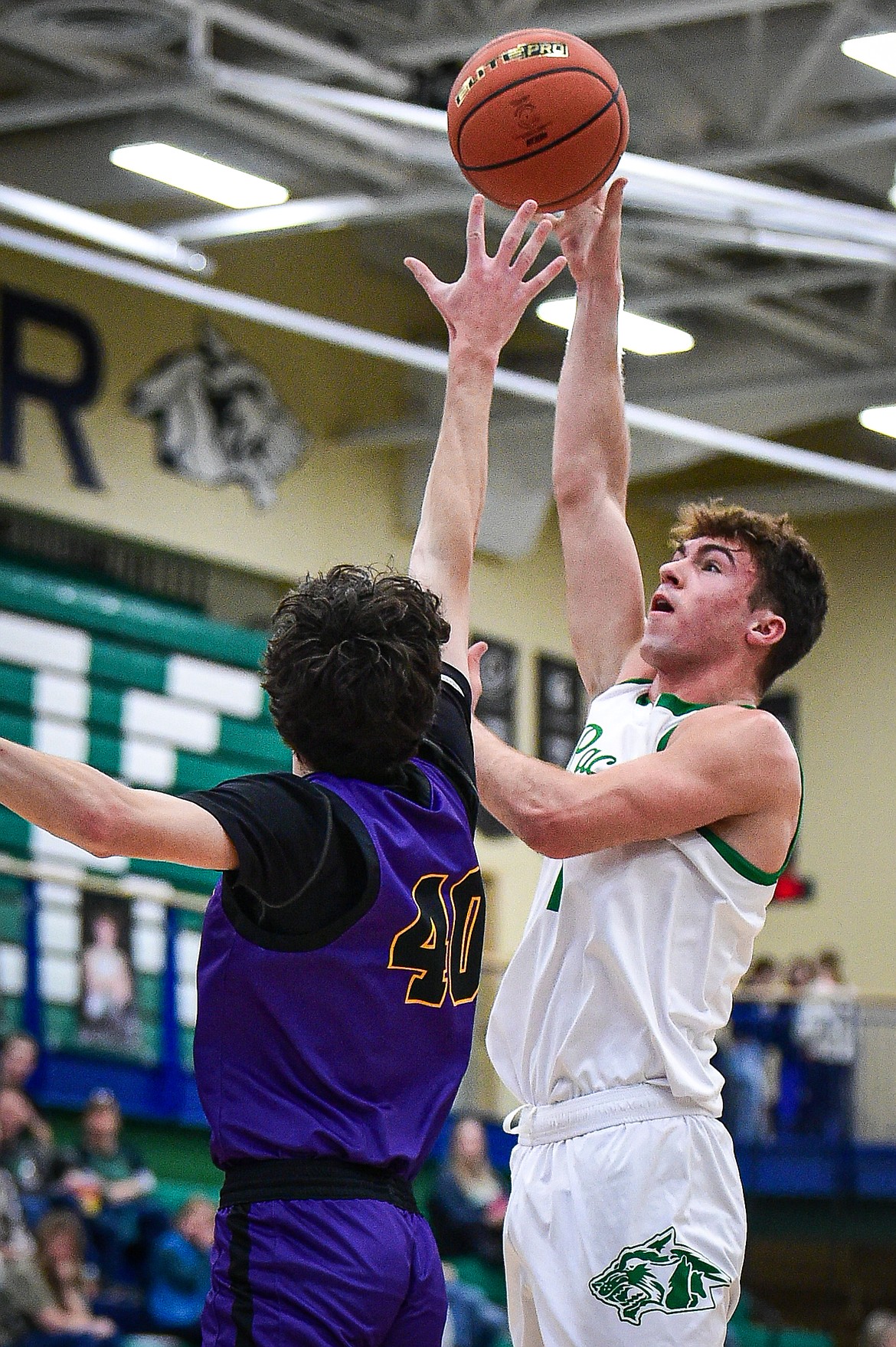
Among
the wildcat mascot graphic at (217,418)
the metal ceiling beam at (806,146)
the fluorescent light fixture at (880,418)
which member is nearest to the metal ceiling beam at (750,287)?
the fluorescent light fixture at (880,418)

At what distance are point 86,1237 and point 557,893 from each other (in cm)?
730

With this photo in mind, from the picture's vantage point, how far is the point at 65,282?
1477 cm

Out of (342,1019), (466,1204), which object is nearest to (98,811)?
(342,1019)

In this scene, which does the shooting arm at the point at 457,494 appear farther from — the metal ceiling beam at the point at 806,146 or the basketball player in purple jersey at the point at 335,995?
the metal ceiling beam at the point at 806,146

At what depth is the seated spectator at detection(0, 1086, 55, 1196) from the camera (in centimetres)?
1048

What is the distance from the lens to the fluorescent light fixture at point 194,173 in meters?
12.4

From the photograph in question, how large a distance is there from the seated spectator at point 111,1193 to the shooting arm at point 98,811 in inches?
334

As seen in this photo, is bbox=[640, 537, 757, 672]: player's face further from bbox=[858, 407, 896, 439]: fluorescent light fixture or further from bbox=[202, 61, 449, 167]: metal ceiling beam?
bbox=[858, 407, 896, 439]: fluorescent light fixture

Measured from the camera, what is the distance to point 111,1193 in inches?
436

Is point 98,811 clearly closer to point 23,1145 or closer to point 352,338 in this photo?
point 23,1145

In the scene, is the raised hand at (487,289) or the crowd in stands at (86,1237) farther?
the crowd in stands at (86,1237)

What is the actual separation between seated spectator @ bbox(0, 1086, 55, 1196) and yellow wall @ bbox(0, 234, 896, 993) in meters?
5.05

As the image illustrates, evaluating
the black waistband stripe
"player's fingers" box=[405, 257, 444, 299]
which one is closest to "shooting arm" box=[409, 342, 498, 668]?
"player's fingers" box=[405, 257, 444, 299]

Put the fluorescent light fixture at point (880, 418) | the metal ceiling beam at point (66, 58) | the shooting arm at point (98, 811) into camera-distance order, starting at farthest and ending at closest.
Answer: the fluorescent light fixture at point (880, 418) < the metal ceiling beam at point (66, 58) < the shooting arm at point (98, 811)
